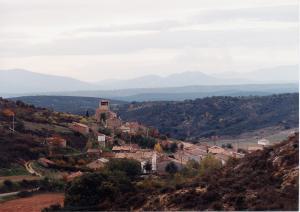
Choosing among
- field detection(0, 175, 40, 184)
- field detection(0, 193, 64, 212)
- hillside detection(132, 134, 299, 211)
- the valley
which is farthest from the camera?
field detection(0, 175, 40, 184)

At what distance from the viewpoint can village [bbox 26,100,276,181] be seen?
23.4 m

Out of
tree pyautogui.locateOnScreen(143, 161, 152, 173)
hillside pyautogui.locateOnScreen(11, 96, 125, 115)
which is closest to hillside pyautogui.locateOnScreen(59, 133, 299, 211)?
tree pyautogui.locateOnScreen(143, 161, 152, 173)

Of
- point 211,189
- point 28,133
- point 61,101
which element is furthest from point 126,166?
point 61,101

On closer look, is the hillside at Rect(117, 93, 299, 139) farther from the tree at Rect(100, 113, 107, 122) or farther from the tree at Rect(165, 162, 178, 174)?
the tree at Rect(165, 162, 178, 174)

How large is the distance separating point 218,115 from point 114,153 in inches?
1494

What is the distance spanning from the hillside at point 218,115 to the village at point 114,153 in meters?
19.1

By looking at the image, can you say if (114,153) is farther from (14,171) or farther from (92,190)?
(92,190)

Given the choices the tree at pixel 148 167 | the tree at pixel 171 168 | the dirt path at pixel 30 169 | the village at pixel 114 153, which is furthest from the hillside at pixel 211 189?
the dirt path at pixel 30 169

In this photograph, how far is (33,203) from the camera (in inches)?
670

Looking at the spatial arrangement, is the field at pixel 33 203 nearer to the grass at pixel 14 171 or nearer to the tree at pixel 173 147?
the grass at pixel 14 171

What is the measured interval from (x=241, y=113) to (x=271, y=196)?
55.6m

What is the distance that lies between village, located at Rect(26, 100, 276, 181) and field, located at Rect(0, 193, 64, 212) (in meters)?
1.60

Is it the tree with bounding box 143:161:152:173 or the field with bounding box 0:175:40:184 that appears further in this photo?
the tree with bounding box 143:161:152:173

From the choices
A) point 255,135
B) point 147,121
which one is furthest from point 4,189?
point 147,121
